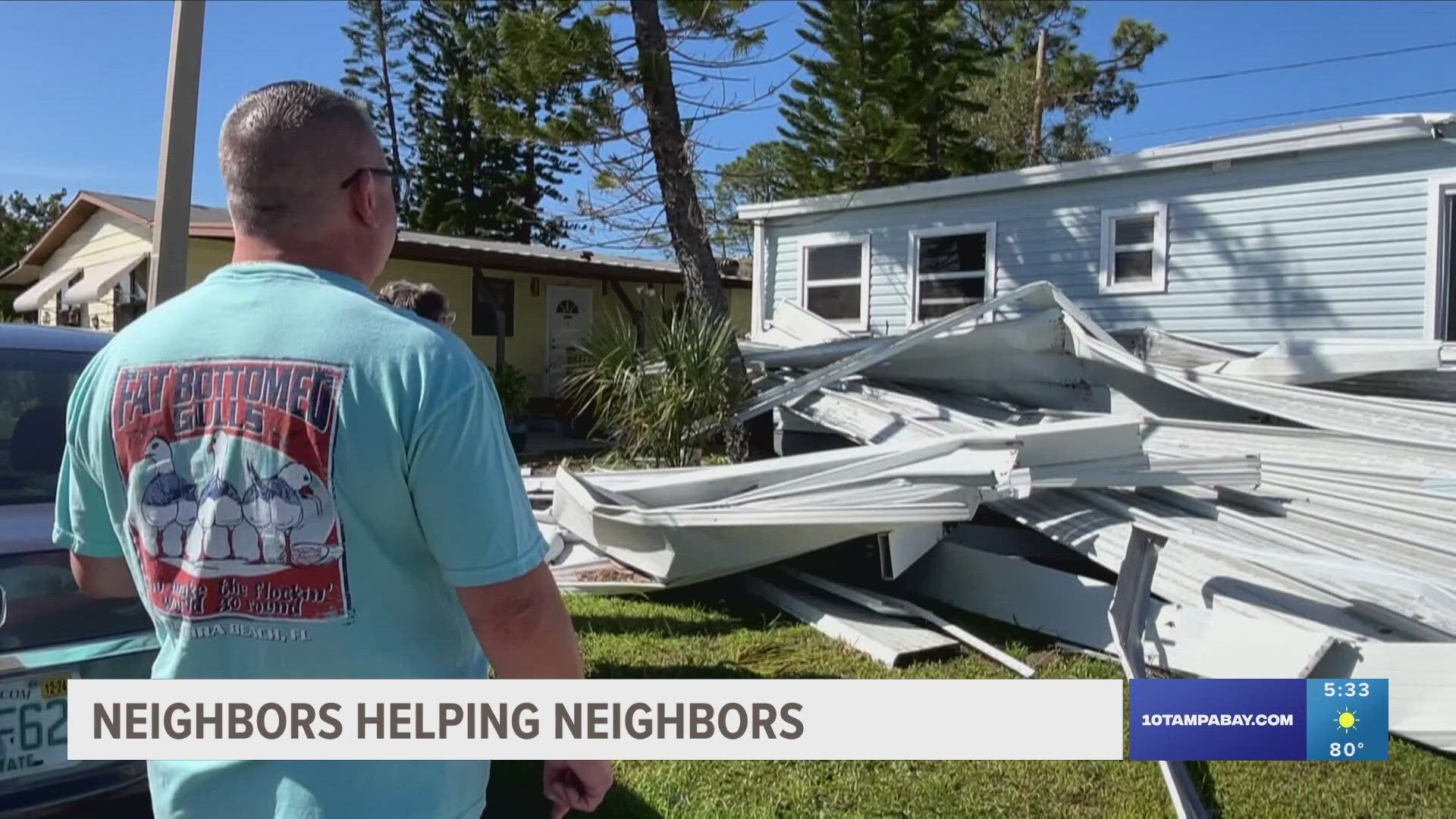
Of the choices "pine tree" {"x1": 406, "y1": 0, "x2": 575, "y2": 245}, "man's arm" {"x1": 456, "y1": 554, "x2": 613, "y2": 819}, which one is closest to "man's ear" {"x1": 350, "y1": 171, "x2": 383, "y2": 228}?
"man's arm" {"x1": 456, "y1": 554, "x2": 613, "y2": 819}

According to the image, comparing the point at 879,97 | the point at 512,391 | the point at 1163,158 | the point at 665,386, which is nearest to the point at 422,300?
the point at 665,386

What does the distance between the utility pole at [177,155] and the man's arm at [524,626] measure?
4234 millimetres

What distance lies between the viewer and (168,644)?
1.41 m

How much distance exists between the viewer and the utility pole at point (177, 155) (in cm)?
474

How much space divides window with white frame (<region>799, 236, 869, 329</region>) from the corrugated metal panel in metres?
1.33

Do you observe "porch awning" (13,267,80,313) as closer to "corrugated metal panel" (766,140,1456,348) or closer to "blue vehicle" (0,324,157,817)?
"corrugated metal panel" (766,140,1456,348)

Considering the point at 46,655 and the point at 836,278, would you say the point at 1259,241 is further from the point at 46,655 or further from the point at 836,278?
the point at 46,655

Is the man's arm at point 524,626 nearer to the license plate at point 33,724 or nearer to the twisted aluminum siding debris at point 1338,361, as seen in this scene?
the license plate at point 33,724

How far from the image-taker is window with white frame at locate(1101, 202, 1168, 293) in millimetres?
10484

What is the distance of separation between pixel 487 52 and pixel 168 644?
503 inches

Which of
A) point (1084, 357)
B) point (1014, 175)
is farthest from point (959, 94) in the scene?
point (1084, 357)

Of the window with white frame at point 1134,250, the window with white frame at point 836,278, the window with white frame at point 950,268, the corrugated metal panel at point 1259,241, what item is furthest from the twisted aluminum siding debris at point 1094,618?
the window with white frame at point 836,278

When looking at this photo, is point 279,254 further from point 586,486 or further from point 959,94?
point 959,94

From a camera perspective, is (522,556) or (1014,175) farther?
(1014,175)
